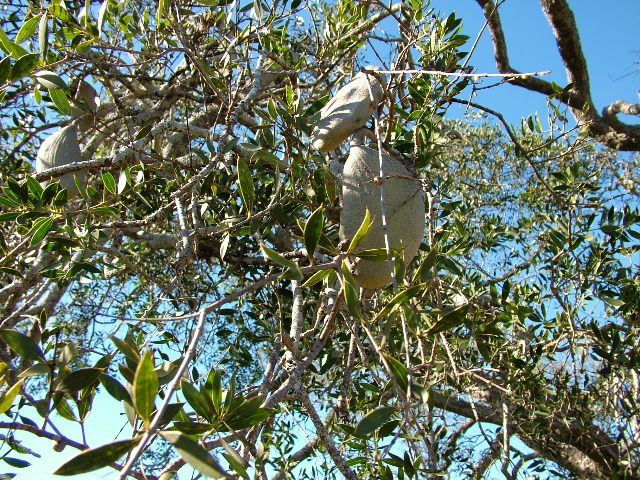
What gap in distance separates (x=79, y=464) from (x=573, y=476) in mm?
3693

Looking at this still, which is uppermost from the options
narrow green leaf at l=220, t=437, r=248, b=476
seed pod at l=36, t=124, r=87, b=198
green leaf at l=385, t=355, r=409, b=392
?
seed pod at l=36, t=124, r=87, b=198

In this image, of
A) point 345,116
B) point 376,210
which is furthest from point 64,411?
point 345,116

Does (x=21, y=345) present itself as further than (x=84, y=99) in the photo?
No

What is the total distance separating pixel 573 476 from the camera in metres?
3.59

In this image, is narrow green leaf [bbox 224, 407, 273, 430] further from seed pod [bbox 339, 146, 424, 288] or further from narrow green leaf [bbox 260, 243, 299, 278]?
seed pod [bbox 339, 146, 424, 288]

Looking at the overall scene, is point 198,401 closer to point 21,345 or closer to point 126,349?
point 126,349

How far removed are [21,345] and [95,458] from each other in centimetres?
44

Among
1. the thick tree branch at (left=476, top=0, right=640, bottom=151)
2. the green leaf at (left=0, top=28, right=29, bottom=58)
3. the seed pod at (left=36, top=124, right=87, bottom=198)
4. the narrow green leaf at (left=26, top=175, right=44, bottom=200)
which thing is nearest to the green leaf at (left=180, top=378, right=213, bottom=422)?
the narrow green leaf at (left=26, top=175, right=44, bottom=200)

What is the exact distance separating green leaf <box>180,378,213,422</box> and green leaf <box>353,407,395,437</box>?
0.75 feet

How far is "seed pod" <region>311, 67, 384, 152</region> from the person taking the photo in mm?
1468

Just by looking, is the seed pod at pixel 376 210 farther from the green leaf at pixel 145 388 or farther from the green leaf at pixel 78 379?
the green leaf at pixel 145 388

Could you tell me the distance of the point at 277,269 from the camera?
2.15 meters

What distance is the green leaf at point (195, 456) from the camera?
60 centimetres

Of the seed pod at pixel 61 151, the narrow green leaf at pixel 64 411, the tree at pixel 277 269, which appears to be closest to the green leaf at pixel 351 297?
the tree at pixel 277 269
